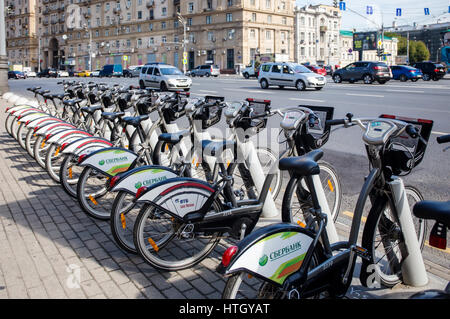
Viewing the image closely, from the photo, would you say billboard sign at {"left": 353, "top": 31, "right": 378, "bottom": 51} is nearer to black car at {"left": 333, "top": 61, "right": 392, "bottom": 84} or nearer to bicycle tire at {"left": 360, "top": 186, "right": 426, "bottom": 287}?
black car at {"left": 333, "top": 61, "right": 392, "bottom": 84}

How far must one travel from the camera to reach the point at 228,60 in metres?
77.1

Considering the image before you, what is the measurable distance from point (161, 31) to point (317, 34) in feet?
108

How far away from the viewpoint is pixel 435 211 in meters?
1.93

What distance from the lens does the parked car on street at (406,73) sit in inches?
1324

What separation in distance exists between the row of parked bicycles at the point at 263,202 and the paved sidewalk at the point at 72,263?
155 mm

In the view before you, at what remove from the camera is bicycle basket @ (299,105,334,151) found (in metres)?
3.68

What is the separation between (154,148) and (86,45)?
339 feet

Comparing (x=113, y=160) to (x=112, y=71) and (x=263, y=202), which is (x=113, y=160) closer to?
(x=263, y=202)

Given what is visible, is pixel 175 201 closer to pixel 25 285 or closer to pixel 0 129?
pixel 25 285

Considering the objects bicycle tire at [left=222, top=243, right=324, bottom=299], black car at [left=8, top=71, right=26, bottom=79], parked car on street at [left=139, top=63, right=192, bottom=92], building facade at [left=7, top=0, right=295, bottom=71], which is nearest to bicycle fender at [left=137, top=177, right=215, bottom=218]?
bicycle tire at [left=222, top=243, right=324, bottom=299]

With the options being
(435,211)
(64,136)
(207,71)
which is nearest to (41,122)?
(64,136)

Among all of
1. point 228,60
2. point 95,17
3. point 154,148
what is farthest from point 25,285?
point 95,17

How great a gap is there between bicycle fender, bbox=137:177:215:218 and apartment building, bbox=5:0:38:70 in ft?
398

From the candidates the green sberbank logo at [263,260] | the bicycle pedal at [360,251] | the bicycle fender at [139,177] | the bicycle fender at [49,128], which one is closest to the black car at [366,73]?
the bicycle fender at [49,128]
